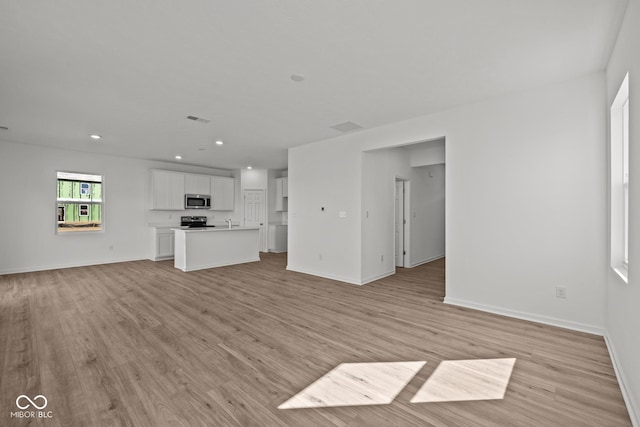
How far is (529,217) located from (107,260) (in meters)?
8.58

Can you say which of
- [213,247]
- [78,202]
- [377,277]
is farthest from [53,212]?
[377,277]

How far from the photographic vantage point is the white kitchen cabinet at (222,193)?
8938 mm

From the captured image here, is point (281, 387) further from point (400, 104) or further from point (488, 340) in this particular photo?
point (400, 104)

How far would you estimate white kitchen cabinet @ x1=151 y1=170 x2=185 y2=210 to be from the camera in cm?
765

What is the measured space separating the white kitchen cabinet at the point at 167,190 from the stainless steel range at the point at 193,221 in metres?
0.38

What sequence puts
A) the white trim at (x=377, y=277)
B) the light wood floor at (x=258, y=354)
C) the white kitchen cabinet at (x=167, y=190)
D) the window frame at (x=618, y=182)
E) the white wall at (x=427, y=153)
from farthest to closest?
the white kitchen cabinet at (x=167, y=190)
the white wall at (x=427, y=153)
the white trim at (x=377, y=277)
the window frame at (x=618, y=182)
the light wood floor at (x=258, y=354)

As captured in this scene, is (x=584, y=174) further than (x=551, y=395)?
Yes

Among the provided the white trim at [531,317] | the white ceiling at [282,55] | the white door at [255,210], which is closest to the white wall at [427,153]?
the white ceiling at [282,55]

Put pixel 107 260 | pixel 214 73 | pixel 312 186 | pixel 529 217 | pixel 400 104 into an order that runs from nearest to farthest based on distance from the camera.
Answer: pixel 214 73, pixel 529 217, pixel 400 104, pixel 312 186, pixel 107 260

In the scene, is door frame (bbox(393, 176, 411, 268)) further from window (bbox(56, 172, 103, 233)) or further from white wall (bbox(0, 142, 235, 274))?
window (bbox(56, 172, 103, 233))

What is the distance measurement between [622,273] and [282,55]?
11.0 feet

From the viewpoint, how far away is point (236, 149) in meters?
6.52

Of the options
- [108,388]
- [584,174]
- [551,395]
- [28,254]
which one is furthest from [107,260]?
[584,174]

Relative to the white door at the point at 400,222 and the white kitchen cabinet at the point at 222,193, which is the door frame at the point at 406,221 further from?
the white kitchen cabinet at the point at 222,193
